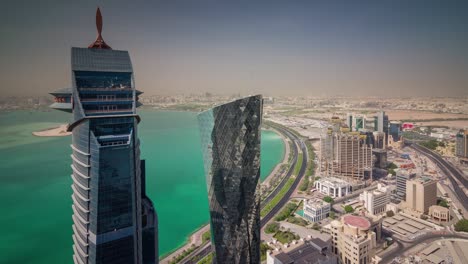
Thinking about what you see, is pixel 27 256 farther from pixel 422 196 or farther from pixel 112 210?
pixel 422 196

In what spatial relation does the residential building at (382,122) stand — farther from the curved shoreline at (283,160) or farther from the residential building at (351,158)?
the curved shoreline at (283,160)

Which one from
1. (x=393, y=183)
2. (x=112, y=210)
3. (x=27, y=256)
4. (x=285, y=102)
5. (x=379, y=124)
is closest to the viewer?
(x=112, y=210)

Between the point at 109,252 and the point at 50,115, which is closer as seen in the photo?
the point at 109,252

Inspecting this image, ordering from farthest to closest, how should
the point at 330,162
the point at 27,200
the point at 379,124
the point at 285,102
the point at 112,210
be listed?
the point at 285,102
the point at 379,124
the point at 330,162
the point at 27,200
the point at 112,210

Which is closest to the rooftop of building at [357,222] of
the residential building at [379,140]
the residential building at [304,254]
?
the residential building at [304,254]

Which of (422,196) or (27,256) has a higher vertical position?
(422,196)

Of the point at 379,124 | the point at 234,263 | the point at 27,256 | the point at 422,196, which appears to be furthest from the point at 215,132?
the point at 379,124
